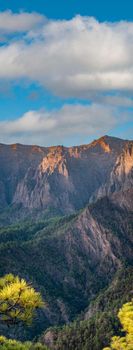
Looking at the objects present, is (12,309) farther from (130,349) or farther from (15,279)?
(130,349)

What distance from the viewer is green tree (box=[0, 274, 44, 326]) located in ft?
83.8

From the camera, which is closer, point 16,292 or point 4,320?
point 16,292

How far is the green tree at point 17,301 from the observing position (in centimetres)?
2555

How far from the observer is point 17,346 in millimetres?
26578

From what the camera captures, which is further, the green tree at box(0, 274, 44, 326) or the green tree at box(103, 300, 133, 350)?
the green tree at box(0, 274, 44, 326)

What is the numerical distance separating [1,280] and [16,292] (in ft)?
7.44

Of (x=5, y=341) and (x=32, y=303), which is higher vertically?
(x=32, y=303)

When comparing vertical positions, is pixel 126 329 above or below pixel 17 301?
below

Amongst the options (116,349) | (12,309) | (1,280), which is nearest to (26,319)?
(12,309)

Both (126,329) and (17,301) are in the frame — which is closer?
(126,329)

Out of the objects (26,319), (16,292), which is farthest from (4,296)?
(26,319)

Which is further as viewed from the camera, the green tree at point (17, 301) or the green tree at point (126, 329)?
the green tree at point (17, 301)

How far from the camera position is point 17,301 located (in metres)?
26.2

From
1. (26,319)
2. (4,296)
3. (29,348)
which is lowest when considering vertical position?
(29,348)
